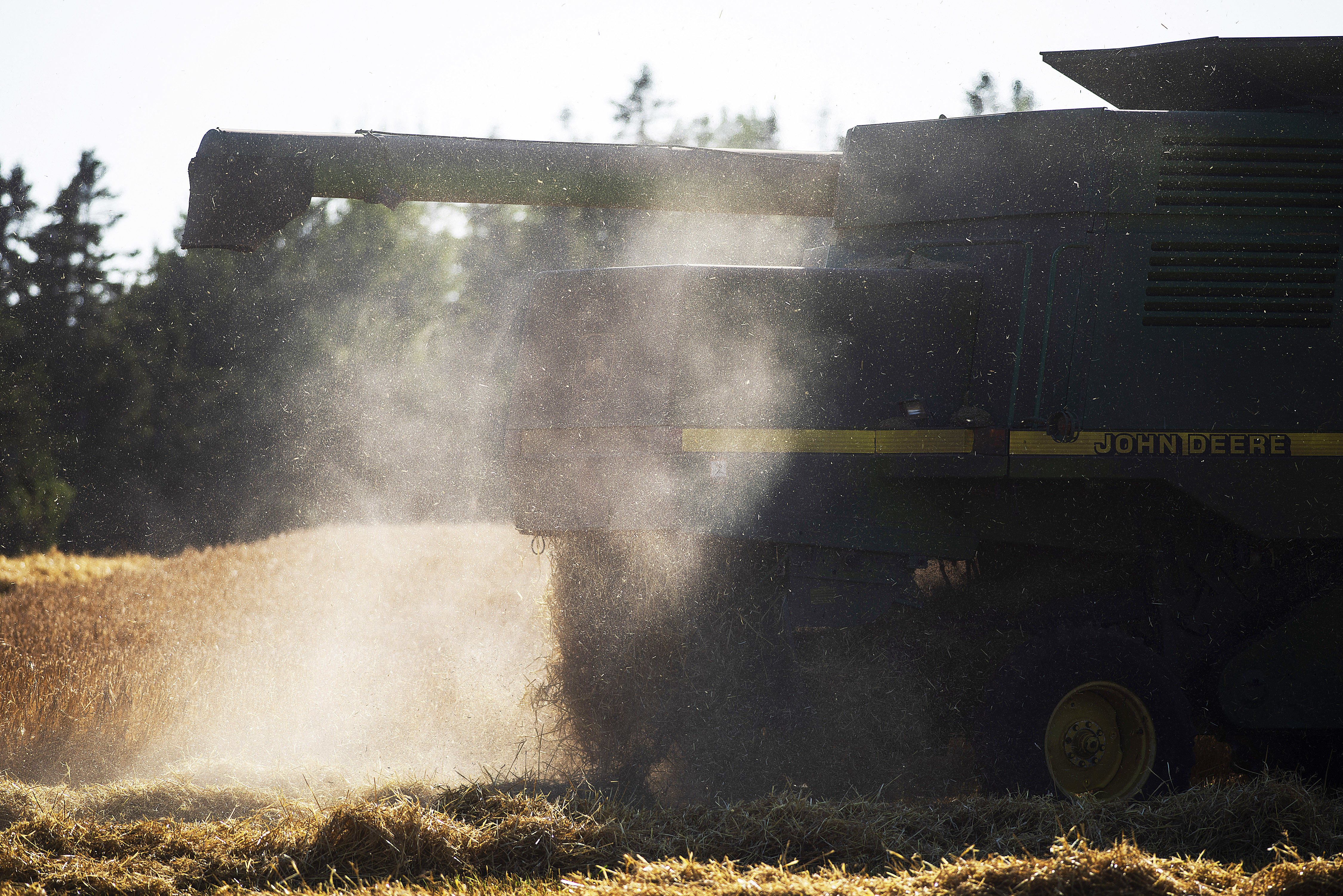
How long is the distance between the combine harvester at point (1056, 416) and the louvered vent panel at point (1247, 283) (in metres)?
0.01

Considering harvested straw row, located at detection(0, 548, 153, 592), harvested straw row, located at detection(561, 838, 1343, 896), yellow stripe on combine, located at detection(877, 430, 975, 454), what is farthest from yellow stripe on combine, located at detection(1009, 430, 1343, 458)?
harvested straw row, located at detection(0, 548, 153, 592)

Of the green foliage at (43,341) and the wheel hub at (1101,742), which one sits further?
the green foliage at (43,341)

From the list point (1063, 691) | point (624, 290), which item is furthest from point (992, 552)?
point (624, 290)

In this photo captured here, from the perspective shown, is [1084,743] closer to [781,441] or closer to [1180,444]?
[1180,444]

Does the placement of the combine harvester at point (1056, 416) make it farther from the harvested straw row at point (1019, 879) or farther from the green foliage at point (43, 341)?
the green foliage at point (43, 341)

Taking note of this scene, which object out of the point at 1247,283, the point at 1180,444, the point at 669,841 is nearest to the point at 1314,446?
the point at 1180,444

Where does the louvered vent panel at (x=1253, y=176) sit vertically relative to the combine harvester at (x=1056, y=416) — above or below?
above

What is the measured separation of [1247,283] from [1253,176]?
513mm

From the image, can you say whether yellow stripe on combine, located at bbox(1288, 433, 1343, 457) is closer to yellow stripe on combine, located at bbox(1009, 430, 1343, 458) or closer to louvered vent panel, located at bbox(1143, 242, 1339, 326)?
yellow stripe on combine, located at bbox(1009, 430, 1343, 458)

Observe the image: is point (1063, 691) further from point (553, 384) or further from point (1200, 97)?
point (1200, 97)

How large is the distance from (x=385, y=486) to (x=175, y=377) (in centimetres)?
516

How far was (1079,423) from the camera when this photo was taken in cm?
447

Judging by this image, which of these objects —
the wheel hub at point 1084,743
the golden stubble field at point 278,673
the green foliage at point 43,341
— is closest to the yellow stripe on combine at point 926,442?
the wheel hub at point 1084,743

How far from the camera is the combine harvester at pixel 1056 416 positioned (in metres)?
4.45
